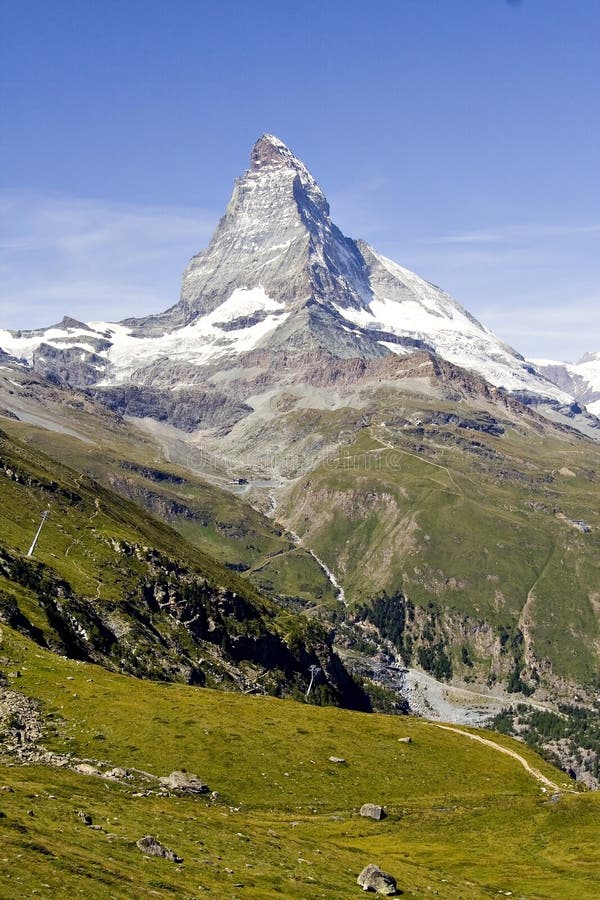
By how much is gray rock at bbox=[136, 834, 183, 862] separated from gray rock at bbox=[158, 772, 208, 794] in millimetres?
27777

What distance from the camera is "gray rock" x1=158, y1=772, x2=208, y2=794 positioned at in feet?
289

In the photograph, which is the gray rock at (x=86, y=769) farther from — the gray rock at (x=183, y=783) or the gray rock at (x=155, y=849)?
the gray rock at (x=155, y=849)

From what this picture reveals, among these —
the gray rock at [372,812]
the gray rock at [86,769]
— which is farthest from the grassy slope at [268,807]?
the gray rock at [86,769]

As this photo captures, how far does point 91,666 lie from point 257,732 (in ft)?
98.8

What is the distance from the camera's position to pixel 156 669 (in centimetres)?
17575

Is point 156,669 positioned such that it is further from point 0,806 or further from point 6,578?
point 0,806

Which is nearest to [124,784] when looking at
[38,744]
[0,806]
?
[38,744]

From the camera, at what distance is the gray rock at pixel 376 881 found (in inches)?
2717

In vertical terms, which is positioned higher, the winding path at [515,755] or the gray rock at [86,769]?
the gray rock at [86,769]

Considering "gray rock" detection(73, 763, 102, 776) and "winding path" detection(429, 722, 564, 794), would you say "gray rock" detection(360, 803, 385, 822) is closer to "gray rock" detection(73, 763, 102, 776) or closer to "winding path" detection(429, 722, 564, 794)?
"winding path" detection(429, 722, 564, 794)

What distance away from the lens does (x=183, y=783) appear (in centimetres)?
8931

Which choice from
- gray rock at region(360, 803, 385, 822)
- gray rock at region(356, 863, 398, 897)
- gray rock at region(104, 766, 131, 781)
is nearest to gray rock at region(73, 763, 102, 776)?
gray rock at region(104, 766, 131, 781)

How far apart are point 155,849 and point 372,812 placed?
45291 millimetres

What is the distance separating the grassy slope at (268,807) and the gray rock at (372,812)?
4.40 ft
